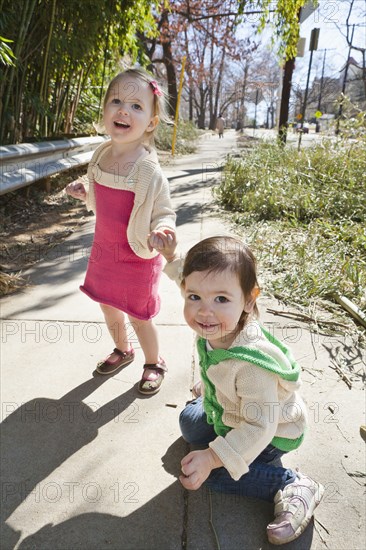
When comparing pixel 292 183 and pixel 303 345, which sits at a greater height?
pixel 292 183

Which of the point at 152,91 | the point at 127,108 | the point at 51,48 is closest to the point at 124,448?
the point at 127,108

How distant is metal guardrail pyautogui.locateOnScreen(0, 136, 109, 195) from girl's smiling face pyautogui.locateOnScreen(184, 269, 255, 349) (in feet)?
7.80

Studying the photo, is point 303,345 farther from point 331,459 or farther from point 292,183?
point 292,183

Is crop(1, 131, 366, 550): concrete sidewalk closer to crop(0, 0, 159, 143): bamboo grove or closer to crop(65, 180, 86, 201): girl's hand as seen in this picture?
crop(65, 180, 86, 201): girl's hand

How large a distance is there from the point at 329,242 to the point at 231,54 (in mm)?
13843

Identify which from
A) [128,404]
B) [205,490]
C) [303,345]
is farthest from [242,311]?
[303,345]

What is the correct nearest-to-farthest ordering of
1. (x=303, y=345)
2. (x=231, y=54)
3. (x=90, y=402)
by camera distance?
(x=90, y=402)
(x=303, y=345)
(x=231, y=54)

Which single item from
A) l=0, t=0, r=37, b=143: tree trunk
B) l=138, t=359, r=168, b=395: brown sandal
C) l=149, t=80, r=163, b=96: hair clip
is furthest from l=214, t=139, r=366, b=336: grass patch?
l=0, t=0, r=37, b=143: tree trunk

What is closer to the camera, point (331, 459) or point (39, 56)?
point (331, 459)


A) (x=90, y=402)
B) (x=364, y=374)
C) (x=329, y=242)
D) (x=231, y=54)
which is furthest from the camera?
(x=231, y=54)

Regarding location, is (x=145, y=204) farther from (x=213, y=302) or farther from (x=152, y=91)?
(x=213, y=302)

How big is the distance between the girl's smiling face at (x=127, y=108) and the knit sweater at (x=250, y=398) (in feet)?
3.06

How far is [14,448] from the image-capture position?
65.7 inches

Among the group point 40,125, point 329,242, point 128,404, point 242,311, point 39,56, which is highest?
point 39,56
